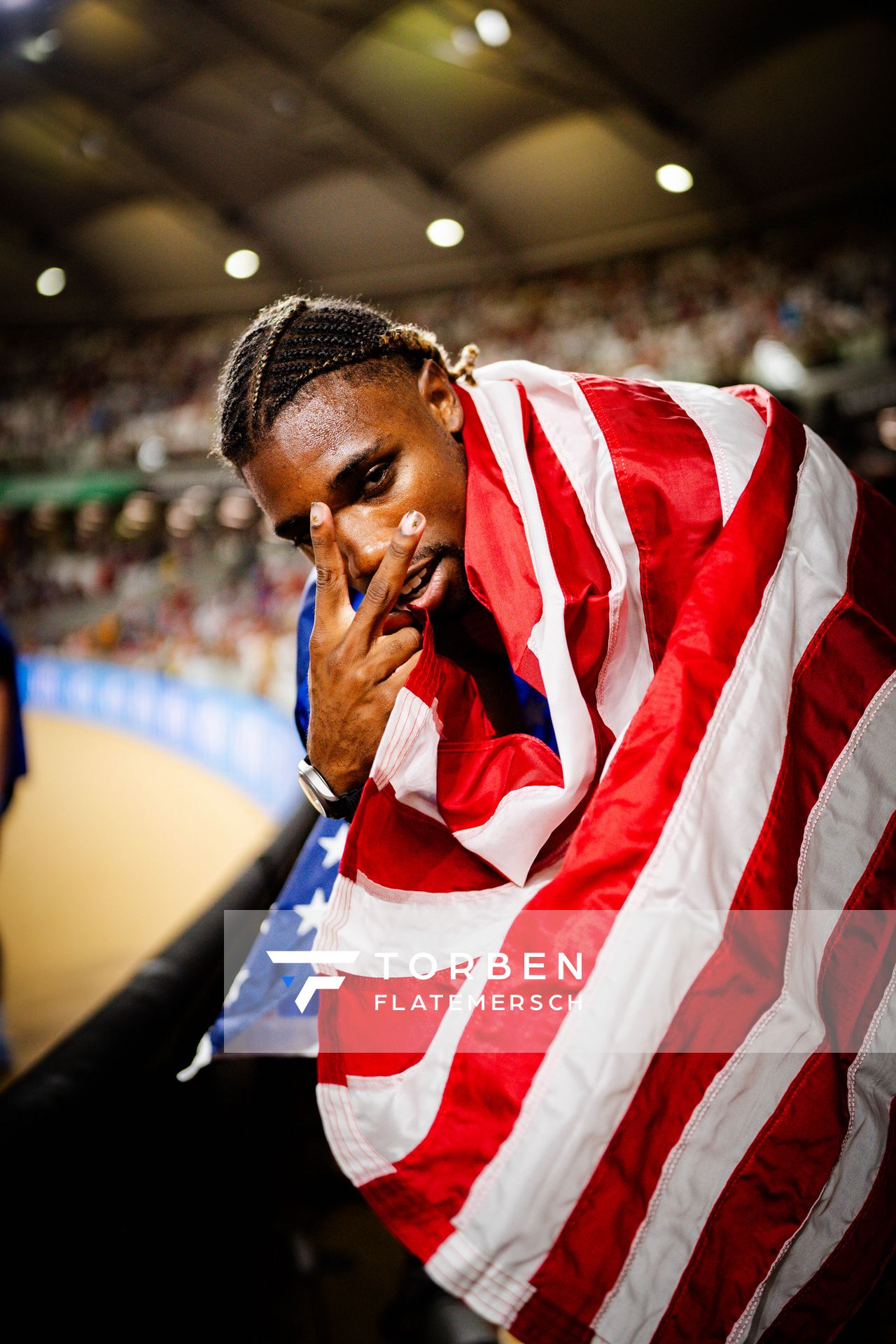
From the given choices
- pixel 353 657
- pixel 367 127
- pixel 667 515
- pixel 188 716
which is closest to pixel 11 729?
pixel 353 657

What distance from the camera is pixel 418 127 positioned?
8.27m

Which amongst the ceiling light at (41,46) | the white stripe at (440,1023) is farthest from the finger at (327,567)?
the ceiling light at (41,46)

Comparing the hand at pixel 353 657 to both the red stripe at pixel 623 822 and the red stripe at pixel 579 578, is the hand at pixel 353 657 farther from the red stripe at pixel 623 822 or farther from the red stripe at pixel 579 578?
the red stripe at pixel 623 822

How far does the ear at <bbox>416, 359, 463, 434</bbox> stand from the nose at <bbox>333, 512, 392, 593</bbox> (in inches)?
9.0

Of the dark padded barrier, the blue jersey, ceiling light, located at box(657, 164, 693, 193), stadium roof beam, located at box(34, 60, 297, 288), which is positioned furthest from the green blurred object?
the dark padded barrier

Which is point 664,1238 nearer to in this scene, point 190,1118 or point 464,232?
point 190,1118

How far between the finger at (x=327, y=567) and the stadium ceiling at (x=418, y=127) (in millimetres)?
7636

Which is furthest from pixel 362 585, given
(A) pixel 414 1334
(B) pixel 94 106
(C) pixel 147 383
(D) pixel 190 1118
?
(C) pixel 147 383

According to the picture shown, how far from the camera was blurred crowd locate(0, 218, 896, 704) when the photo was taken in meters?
7.89

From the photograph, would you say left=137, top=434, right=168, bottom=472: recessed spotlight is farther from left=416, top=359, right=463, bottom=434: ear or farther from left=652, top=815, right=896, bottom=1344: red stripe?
left=652, top=815, right=896, bottom=1344: red stripe

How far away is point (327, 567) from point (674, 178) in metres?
9.71

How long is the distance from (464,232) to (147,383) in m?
6.95

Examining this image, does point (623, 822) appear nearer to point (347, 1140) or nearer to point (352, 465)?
point (347, 1140)

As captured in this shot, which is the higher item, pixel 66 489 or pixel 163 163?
pixel 163 163
